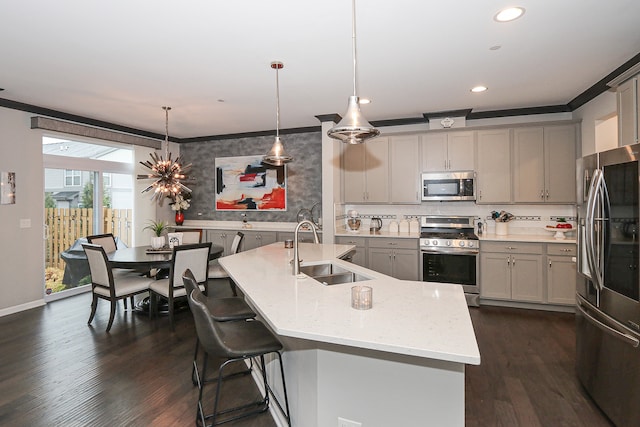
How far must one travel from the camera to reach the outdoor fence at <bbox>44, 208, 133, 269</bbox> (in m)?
4.96

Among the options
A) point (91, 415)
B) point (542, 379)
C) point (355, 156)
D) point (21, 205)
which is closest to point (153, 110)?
point (21, 205)

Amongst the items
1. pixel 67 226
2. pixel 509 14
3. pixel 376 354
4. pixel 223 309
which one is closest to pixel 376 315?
pixel 376 354

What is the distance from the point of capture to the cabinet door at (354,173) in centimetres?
541

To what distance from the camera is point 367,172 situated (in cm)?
538

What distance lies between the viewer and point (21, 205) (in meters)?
4.46

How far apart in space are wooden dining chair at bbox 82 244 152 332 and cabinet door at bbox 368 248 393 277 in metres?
2.91

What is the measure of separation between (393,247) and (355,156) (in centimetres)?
155

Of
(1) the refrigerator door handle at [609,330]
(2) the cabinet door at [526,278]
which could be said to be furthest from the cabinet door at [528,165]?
(1) the refrigerator door handle at [609,330]

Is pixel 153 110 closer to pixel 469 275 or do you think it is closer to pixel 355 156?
pixel 355 156

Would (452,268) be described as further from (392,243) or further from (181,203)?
(181,203)

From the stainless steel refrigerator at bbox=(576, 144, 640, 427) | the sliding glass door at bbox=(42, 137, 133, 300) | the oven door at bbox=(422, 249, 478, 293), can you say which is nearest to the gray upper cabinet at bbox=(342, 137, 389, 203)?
the oven door at bbox=(422, 249, 478, 293)

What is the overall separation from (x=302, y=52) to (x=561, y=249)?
12.4 ft

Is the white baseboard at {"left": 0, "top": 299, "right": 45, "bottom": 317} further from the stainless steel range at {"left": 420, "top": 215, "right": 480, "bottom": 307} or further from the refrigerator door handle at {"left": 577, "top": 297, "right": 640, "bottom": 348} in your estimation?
the refrigerator door handle at {"left": 577, "top": 297, "right": 640, "bottom": 348}

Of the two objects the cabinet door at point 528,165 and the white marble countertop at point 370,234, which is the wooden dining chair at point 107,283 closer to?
the white marble countertop at point 370,234
